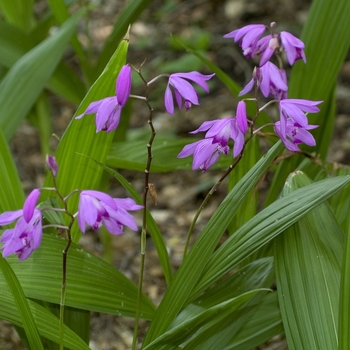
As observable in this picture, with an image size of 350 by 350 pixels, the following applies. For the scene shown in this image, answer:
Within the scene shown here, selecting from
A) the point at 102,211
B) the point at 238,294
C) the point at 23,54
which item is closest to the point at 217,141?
the point at 102,211

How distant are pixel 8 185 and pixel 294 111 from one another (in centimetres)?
62

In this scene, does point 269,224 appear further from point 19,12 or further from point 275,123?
point 19,12

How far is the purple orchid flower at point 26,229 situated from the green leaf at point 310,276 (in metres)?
0.45

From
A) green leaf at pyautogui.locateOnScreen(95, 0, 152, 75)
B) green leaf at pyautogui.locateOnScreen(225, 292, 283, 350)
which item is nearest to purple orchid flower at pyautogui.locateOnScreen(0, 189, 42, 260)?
green leaf at pyautogui.locateOnScreen(225, 292, 283, 350)

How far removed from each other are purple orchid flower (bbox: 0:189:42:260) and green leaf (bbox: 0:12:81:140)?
0.79 metres

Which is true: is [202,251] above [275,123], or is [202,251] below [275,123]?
below

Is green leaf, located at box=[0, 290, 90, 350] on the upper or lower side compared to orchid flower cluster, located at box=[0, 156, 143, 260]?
lower

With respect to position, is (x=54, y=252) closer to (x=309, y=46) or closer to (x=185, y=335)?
(x=185, y=335)

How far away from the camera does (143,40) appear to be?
317cm

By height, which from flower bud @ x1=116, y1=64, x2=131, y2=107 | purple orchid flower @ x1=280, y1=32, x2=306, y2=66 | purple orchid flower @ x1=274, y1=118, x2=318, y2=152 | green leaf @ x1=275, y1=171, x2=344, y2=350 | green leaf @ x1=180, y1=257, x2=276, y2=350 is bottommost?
green leaf @ x1=180, y1=257, x2=276, y2=350

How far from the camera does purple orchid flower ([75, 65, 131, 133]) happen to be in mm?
901

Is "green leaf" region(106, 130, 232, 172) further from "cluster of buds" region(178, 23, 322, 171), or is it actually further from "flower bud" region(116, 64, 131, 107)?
"flower bud" region(116, 64, 131, 107)

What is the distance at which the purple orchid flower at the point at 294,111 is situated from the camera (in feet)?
3.21

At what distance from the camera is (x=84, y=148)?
52.0 inches
